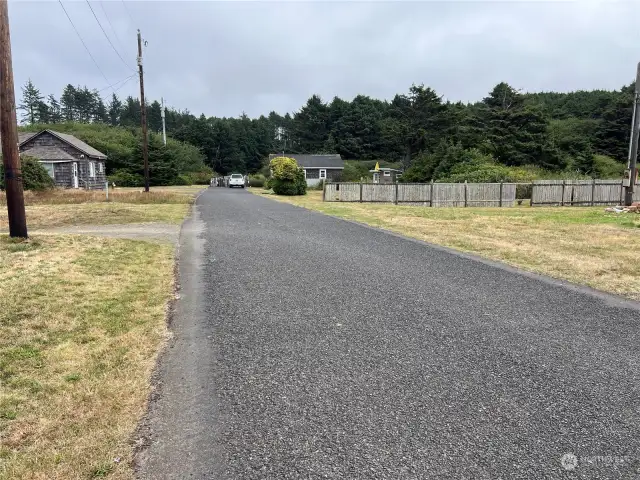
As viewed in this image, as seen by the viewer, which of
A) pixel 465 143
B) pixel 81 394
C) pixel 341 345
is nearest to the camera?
pixel 81 394

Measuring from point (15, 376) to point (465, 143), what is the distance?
52.4m

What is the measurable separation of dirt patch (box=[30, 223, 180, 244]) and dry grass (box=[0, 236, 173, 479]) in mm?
3293

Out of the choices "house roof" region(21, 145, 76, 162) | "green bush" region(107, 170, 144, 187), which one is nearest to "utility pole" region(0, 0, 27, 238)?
"house roof" region(21, 145, 76, 162)

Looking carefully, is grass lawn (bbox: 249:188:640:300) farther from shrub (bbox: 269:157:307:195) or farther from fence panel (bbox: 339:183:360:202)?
shrub (bbox: 269:157:307:195)

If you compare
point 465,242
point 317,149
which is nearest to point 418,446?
point 465,242

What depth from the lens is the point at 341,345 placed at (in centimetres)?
425

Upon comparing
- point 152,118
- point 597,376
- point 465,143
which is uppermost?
point 152,118

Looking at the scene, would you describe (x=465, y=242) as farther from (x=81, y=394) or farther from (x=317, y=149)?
(x=317, y=149)

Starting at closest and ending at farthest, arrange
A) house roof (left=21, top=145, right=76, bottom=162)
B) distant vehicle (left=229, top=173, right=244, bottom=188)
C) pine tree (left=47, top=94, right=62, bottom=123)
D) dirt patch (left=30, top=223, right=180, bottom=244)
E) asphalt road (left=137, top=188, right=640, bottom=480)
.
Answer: asphalt road (left=137, top=188, right=640, bottom=480)
dirt patch (left=30, top=223, right=180, bottom=244)
house roof (left=21, top=145, right=76, bottom=162)
distant vehicle (left=229, top=173, right=244, bottom=188)
pine tree (left=47, top=94, right=62, bottom=123)

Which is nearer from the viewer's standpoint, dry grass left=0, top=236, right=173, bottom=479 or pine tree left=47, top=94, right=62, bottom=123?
dry grass left=0, top=236, right=173, bottom=479

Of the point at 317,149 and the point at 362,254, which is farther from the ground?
the point at 317,149

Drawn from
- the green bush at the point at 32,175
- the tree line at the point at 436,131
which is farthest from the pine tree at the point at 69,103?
the green bush at the point at 32,175

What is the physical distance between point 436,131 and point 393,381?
212 feet

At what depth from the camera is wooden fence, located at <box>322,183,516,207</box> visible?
26344 mm
